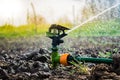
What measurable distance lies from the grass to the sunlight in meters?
0.33

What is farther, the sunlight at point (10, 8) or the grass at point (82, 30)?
the sunlight at point (10, 8)

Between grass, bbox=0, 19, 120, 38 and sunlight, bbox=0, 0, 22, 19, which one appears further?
sunlight, bbox=0, 0, 22, 19

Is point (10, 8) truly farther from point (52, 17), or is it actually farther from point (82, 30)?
point (82, 30)

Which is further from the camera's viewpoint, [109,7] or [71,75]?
[109,7]

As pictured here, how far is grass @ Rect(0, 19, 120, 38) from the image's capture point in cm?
1059

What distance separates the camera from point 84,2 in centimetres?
1153

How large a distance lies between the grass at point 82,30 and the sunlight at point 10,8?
1.09ft

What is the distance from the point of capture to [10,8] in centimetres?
1121

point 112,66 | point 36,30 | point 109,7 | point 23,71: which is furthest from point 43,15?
point 112,66

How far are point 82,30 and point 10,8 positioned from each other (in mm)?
2030

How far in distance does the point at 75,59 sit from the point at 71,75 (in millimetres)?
201

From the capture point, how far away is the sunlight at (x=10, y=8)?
10969 millimetres

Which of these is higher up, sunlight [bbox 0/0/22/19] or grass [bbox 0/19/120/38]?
sunlight [bbox 0/0/22/19]

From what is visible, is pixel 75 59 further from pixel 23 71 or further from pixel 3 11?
pixel 3 11
